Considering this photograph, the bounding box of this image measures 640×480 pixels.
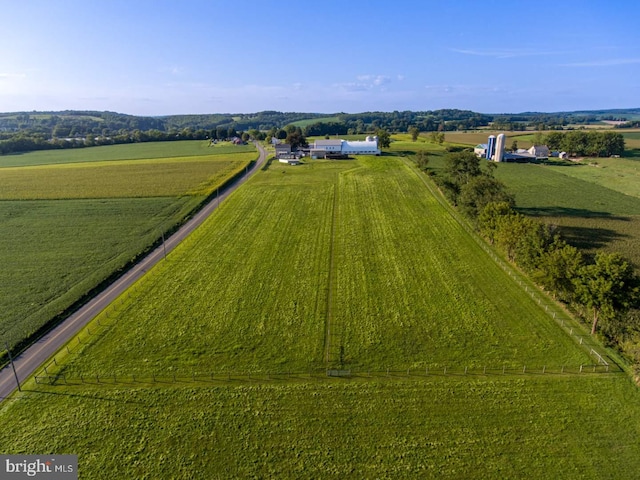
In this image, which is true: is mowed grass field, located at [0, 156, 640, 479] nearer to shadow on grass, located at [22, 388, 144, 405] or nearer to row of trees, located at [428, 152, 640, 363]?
shadow on grass, located at [22, 388, 144, 405]

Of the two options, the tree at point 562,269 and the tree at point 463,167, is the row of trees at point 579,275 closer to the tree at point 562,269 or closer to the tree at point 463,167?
the tree at point 562,269

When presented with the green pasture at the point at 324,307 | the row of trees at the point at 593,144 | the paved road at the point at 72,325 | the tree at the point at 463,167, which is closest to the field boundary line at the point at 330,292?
the green pasture at the point at 324,307

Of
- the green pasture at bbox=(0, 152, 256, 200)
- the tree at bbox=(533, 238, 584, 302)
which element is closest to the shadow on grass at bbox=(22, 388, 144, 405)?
the tree at bbox=(533, 238, 584, 302)

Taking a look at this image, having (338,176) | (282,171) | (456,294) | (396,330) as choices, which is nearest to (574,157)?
(338,176)

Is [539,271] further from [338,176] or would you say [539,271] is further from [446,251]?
[338,176]

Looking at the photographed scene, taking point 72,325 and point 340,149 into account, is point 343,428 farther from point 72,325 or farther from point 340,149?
point 340,149
